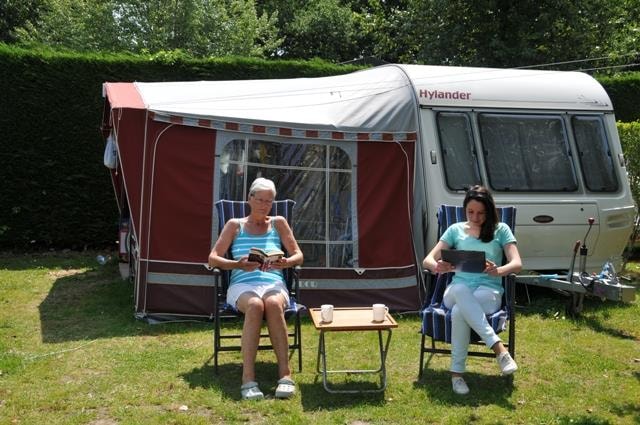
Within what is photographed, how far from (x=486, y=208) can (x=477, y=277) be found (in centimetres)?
44

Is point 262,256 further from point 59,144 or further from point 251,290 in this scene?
point 59,144

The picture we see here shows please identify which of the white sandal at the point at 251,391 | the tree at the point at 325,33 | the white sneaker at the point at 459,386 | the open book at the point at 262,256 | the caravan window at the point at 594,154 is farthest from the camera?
the tree at the point at 325,33

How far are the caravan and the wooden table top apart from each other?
1477 mm

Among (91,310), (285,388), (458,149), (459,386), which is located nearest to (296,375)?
(285,388)

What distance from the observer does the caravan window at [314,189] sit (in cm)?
581

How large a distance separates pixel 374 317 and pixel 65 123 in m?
5.97

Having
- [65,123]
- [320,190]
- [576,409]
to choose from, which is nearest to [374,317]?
[576,409]

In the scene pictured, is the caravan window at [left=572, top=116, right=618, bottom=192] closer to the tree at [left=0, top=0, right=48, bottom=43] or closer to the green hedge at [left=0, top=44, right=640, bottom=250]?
the green hedge at [left=0, top=44, right=640, bottom=250]

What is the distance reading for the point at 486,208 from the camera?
4.41 meters

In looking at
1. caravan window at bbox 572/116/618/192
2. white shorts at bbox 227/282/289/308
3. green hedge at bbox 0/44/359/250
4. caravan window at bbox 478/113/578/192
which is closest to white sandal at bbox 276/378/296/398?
white shorts at bbox 227/282/289/308

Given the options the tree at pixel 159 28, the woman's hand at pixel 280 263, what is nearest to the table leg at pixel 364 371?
the woman's hand at pixel 280 263

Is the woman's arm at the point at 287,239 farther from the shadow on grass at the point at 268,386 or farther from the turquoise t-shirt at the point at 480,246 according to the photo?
the turquoise t-shirt at the point at 480,246

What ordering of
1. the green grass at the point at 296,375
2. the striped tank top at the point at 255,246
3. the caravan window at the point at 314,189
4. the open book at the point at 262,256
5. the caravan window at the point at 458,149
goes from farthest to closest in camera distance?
the caravan window at the point at 458,149 < the caravan window at the point at 314,189 < the striped tank top at the point at 255,246 < the open book at the point at 262,256 < the green grass at the point at 296,375

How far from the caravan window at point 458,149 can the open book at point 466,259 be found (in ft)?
6.41
